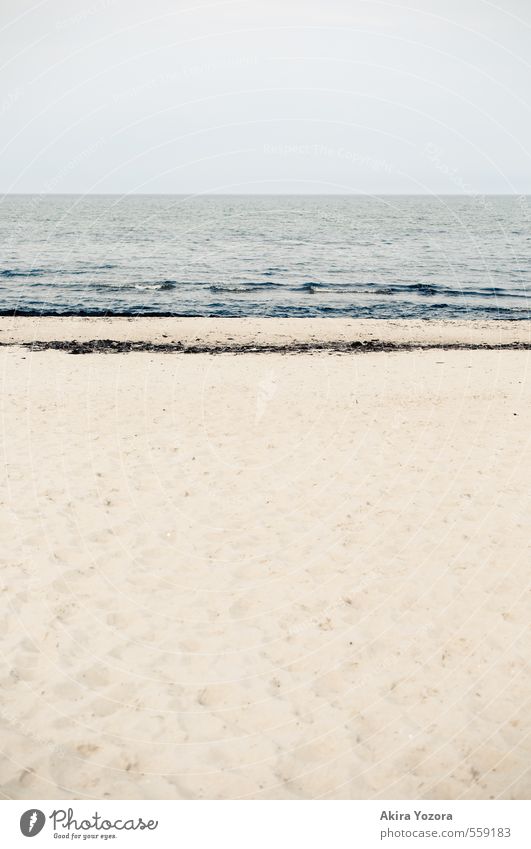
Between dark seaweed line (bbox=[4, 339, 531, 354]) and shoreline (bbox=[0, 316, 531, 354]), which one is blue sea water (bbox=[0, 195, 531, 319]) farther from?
dark seaweed line (bbox=[4, 339, 531, 354])

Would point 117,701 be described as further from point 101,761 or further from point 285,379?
point 285,379

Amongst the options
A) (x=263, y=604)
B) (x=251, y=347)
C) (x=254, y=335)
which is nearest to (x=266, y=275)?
(x=254, y=335)

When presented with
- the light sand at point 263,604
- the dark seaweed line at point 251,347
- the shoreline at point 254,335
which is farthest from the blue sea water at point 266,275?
the light sand at point 263,604

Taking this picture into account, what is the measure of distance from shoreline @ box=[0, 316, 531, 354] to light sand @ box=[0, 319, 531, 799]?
27.9 feet

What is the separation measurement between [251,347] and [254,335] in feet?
8.07

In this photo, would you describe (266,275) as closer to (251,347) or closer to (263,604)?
(251,347)

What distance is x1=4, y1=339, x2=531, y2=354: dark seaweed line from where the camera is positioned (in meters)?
21.3

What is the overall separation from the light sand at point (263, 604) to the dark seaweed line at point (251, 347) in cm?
759

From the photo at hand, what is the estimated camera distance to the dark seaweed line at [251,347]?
2131 cm

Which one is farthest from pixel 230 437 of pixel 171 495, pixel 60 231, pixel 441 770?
pixel 60 231

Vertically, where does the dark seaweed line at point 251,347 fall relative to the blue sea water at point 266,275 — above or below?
below

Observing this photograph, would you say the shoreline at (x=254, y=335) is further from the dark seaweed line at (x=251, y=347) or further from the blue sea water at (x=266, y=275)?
the blue sea water at (x=266, y=275)

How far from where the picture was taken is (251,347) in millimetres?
22469
